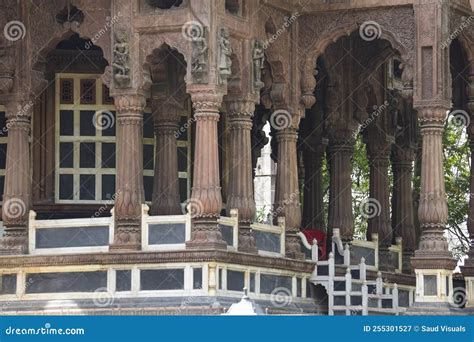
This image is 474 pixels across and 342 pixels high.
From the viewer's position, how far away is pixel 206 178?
4288 cm

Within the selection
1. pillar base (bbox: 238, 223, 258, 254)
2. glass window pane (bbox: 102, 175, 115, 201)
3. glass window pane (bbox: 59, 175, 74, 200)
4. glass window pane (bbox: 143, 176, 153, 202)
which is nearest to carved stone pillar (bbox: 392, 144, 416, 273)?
glass window pane (bbox: 143, 176, 153, 202)

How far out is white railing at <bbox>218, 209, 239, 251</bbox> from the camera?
4375 centimetres

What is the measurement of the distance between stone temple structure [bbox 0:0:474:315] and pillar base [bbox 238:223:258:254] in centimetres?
4

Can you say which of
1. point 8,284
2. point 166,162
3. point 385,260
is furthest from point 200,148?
point 385,260

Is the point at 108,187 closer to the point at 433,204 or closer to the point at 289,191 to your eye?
the point at 289,191

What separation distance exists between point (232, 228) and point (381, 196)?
29.2ft

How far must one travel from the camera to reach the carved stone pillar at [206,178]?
42781mm

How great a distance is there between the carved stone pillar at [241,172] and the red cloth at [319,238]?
3.87 meters

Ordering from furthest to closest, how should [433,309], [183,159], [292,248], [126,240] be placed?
[183,159], [292,248], [433,309], [126,240]

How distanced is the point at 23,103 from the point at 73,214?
3.39 m

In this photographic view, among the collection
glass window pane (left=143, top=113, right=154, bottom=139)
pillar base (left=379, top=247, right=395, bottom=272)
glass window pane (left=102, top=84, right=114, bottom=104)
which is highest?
glass window pane (left=102, top=84, right=114, bottom=104)

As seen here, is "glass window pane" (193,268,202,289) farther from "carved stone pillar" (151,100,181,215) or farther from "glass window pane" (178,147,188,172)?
"glass window pane" (178,147,188,172)
